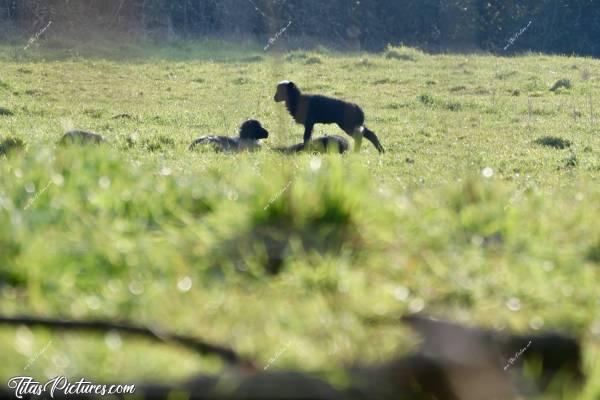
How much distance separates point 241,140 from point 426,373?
40.7 ft

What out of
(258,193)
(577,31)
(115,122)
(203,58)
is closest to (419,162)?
(115,122)

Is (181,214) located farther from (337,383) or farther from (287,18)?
(287,18)

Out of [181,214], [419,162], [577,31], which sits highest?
[181,214]

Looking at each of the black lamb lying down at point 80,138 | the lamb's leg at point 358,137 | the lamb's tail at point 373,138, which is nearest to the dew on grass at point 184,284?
the black lamb lying down at point 80,138

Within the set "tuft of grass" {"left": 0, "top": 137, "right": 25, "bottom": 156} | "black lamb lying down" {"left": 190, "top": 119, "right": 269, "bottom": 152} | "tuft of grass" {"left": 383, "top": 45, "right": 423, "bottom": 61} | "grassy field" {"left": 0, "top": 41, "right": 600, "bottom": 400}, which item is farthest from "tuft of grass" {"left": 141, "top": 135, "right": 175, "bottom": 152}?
"tuft of grass" {"left": 383, "top": 45, "right": 423, "bottom": 61}

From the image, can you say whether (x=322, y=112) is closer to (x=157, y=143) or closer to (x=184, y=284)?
(x=157, y=143)

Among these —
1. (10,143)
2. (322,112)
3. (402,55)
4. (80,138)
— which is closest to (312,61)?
(402,55)

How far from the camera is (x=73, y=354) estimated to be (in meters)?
2.94

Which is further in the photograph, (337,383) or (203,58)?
(203,58)

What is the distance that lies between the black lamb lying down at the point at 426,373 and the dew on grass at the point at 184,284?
1.11ft

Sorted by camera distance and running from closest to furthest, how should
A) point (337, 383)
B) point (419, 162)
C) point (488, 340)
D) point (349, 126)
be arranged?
point (337, 383), point (488, 340), point (419, 162), point (349, 126)

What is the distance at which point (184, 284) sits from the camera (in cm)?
337

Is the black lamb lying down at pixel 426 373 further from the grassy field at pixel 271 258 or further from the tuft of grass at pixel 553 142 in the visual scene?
the tuft of grass at pixel 553 142

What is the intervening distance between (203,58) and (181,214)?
82.8 ft
